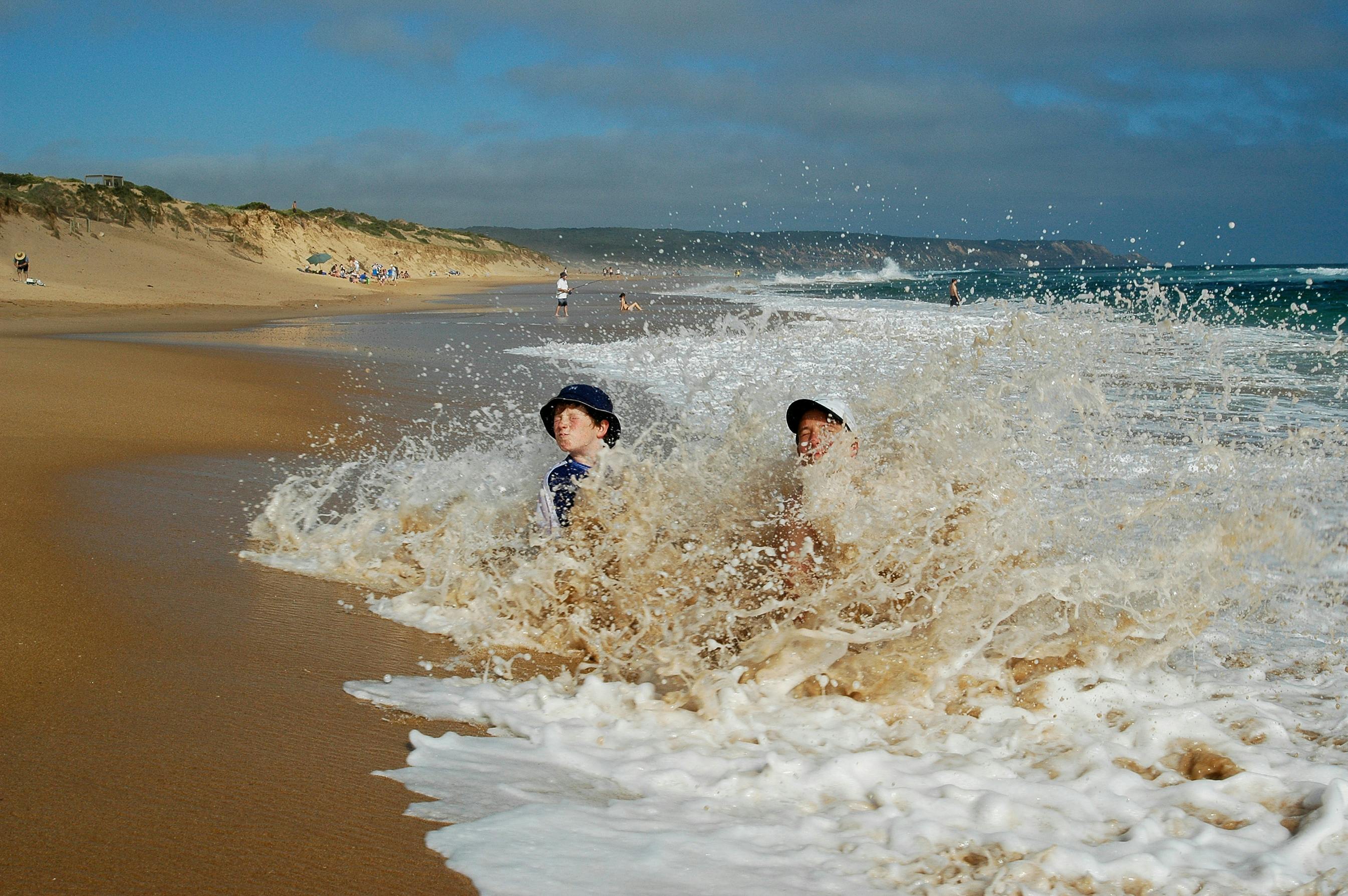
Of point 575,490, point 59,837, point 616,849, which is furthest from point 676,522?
point 59,837

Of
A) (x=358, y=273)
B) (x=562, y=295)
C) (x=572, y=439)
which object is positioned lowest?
(x=572, y=439)

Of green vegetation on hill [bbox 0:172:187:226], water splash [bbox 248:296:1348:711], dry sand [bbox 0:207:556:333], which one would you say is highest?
green vegetation on hill [bbox 0:172:187:226]

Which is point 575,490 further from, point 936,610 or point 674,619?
point 936,610

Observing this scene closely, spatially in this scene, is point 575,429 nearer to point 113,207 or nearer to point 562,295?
point 562,295

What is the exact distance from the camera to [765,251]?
111000 mm

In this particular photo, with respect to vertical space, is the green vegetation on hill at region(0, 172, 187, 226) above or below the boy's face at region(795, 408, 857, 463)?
above

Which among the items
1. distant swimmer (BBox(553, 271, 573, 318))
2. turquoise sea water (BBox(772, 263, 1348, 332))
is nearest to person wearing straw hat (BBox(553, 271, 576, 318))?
distant swimmer (BBox(553, 271, 573, 318))

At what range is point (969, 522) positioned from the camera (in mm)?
4184

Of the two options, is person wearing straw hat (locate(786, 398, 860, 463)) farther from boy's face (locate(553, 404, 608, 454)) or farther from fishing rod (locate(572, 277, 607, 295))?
fishing rod (locate(572, 277, 607, 295))

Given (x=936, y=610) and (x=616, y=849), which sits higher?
(x=936, y=610)

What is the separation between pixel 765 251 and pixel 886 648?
109975 millimetres

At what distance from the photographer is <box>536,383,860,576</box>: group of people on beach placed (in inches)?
181

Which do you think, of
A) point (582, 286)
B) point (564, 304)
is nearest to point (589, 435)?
point (564, 304)

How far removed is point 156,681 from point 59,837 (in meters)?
0.97
